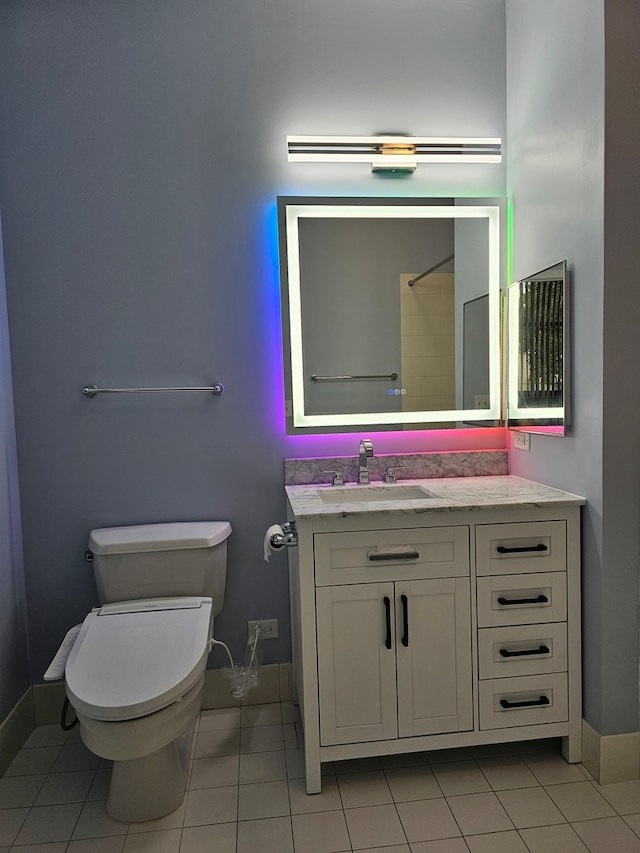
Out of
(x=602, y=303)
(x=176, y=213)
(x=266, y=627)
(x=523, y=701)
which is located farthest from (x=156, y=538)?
(x=602, y=303)

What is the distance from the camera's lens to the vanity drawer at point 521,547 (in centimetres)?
188

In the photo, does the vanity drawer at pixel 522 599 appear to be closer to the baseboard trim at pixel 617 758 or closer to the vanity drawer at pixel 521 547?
the vanity drawer at pixel 521 547

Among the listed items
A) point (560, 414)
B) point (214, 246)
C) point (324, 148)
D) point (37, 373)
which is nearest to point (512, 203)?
point (324, 148)

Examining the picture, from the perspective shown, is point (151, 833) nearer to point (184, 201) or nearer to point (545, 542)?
point (545, 542)

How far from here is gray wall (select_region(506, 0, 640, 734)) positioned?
5.71ft

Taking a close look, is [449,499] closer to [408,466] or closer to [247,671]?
[408,466]

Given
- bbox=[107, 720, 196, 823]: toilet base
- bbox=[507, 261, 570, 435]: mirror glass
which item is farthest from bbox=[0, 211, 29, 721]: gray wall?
bbox=[507, 261, 570, 435]: mirror glass

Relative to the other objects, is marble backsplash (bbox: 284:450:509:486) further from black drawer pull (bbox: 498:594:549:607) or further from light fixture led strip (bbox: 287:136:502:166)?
light fixture led strip (bbox: 287:136:502:166)

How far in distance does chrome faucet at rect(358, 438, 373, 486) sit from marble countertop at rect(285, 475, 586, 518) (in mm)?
42

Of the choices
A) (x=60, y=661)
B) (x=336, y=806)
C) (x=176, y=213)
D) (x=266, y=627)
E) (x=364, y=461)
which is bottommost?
(x=336, y=806)

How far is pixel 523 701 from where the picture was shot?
6.27ft

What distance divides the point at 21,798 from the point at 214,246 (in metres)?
1.91

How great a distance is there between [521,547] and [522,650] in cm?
33

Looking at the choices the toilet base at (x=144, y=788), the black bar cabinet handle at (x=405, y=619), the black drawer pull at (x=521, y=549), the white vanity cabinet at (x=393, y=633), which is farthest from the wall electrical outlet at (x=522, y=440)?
the toilet base at (x=144, y=788)
